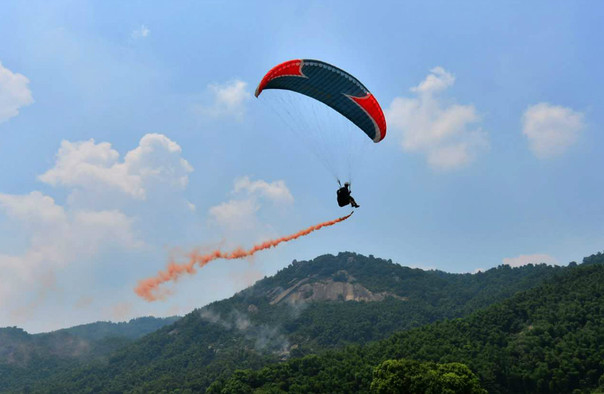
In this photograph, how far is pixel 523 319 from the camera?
283 ft

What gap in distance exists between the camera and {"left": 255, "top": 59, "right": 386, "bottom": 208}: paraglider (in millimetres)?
32138

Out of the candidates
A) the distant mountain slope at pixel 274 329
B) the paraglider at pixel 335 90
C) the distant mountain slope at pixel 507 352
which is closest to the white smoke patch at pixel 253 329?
the distant mountain slope at pixel 274 329

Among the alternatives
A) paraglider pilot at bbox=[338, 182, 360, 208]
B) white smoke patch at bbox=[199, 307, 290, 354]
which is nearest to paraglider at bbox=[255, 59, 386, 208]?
paraglider pilot at bbox=[338, 182, 360, 208]

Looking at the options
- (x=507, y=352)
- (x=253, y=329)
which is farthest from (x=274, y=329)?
(x=507, y=352)

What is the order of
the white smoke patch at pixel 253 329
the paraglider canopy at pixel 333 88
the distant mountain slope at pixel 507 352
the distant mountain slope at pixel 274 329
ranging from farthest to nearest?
the white smoke patch at pixel 253 329 < the distant mountain slope at pixel 274 329 < the distant mountain slope at pixel 507 352 < the paraglider canopy at pixel 333 88

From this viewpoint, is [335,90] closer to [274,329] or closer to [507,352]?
[507,352]

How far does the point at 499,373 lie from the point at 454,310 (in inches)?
4155

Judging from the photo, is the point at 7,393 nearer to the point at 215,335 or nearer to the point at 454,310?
the point at 215,335

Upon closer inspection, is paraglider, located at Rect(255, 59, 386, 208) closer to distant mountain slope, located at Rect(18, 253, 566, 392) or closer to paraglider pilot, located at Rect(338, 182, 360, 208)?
paraglider pilot, located at Rect(338, 182, 360, 208)

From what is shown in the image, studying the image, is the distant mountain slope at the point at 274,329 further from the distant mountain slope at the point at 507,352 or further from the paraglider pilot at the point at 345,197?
the paraglider pilot at the point at 345,197

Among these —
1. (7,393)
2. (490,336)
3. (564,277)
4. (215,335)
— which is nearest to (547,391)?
(490,336)

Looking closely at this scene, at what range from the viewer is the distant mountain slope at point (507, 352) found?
6481 cm

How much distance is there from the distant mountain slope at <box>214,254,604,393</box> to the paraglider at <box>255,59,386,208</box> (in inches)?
1681

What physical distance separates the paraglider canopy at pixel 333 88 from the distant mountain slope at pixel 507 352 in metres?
43.6
